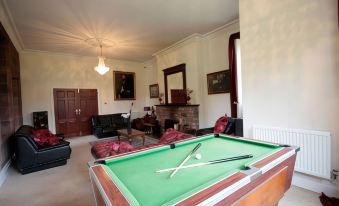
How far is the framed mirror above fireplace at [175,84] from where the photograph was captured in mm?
5527

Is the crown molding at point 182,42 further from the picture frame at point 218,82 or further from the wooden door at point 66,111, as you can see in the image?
the wooden door at point 66,111

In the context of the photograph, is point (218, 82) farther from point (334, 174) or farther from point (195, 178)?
point (195, 178)

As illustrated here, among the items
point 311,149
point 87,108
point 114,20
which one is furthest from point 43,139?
point 311,149

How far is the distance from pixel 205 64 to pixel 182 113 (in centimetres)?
169

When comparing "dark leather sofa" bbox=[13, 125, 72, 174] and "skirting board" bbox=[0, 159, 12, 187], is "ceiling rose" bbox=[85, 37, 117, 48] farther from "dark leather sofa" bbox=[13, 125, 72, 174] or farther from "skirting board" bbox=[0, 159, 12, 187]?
"skirting board" bbox=[0, 159, 12, 187]

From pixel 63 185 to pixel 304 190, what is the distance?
3524 mm

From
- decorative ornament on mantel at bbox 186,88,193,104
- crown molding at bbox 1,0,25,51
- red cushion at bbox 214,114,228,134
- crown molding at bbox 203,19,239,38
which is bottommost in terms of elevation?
red cushion at bbox 214,114,228,134

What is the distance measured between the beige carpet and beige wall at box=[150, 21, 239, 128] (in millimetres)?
2606

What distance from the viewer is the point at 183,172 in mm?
1209

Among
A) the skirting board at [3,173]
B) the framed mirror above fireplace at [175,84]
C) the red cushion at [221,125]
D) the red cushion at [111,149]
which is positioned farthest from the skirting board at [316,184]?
the skirting board at [3,173]

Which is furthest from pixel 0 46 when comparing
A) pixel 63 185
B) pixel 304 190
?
pixel 304 190

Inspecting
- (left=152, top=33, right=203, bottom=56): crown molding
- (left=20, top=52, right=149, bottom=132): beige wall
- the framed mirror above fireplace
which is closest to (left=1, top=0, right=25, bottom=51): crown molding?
(left=20, top=52, right=149, bottom=132): beige wall

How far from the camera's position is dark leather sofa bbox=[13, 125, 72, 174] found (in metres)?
3.18

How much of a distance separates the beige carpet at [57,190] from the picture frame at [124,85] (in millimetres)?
4271
